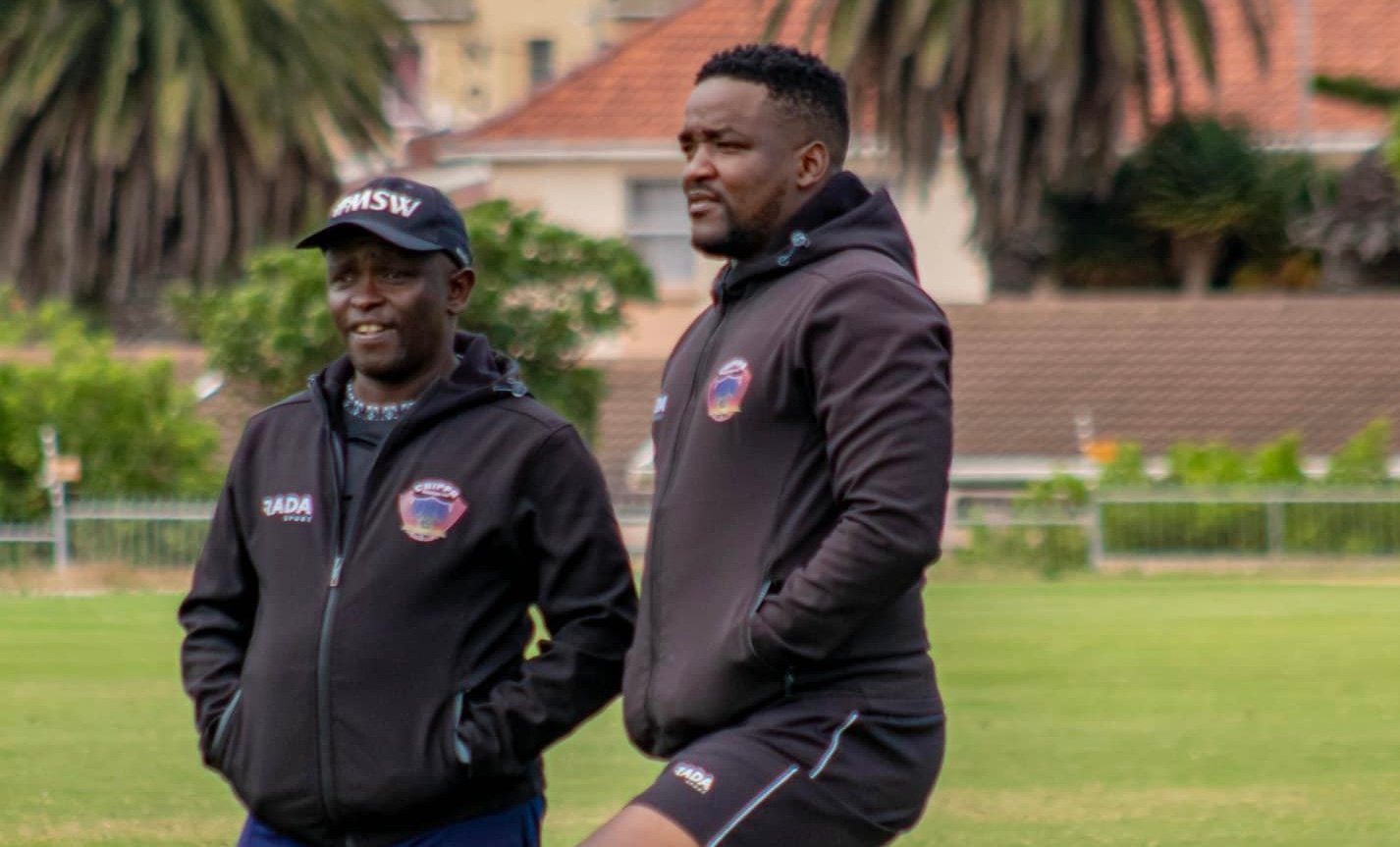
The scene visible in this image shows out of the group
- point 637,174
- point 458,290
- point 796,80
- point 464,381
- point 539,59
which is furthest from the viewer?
point 539,59

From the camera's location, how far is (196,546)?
24.8 metres

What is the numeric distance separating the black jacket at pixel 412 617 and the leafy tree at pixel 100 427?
21.7 meters

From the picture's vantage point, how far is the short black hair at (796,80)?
485cm

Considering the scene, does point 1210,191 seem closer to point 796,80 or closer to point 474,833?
point 796,80

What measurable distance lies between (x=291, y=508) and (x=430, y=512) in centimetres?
27

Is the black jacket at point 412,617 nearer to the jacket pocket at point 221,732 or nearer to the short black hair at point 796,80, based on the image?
the jacket pocket at point 221,732

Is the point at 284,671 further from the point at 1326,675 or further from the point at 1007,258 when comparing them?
the point at 1007,258

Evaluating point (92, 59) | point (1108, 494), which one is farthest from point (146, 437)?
point (92, 59)

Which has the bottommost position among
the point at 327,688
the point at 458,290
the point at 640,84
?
the point at 327,688

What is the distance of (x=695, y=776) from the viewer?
14.6 feet

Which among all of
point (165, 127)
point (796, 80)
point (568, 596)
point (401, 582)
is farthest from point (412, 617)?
point (165, 127)

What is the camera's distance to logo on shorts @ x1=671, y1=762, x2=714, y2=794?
4.45 metres

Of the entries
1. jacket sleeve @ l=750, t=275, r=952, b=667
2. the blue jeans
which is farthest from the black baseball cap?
the blue jeans

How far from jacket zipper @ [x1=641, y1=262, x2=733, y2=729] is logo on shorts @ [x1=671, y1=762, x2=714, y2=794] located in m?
0.22
